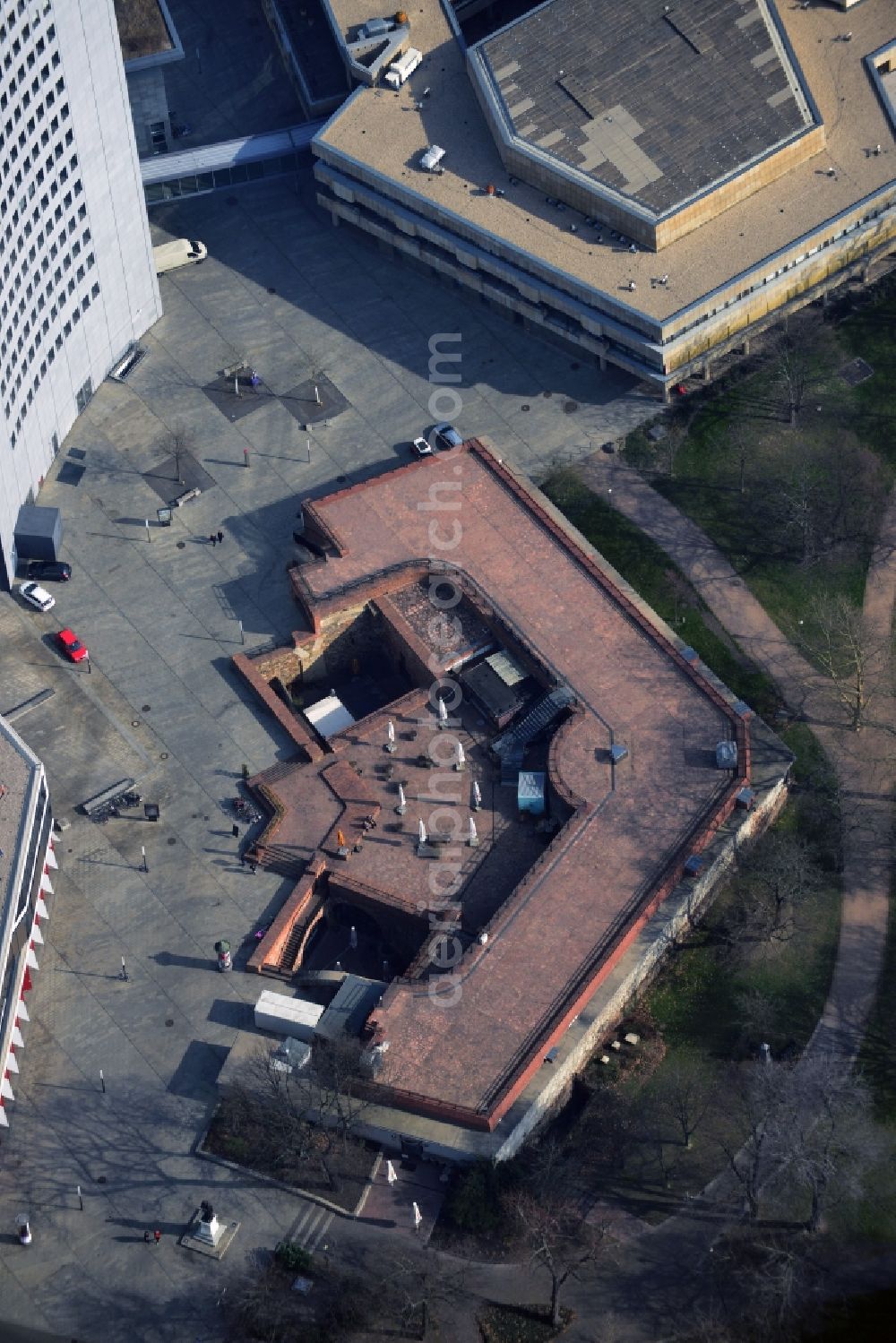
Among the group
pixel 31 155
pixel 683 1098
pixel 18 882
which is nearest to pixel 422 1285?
pixel 683 1098

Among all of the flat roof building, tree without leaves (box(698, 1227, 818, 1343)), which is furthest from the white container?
tree without leaves (box(698, 1227, 818, 1343))

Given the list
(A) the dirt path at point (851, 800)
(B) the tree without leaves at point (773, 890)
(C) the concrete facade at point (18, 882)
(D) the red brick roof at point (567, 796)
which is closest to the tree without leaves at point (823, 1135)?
(A) the dirt path at point (851, 800)

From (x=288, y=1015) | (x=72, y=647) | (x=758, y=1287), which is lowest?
(x=758, y=1287)

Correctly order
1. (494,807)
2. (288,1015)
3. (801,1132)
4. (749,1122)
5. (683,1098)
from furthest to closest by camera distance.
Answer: (494,807), (288,1015), (683,1098), (749,1122), (801,1132)

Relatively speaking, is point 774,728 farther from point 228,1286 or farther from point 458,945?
point 228,1286

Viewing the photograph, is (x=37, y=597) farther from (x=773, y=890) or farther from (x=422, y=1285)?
(x=422, y=1285)
